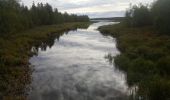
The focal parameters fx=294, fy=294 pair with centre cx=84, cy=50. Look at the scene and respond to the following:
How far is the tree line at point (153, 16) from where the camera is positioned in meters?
56.2

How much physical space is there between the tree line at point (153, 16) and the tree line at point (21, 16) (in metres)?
29.0

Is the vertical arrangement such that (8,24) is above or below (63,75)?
above

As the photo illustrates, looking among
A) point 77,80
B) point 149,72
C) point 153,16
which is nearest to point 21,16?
point 153,16

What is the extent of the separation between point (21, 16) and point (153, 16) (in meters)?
34.2

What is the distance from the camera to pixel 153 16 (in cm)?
7075

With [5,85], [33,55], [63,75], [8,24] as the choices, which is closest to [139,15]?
[8,24]

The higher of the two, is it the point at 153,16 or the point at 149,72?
the point at 153,16

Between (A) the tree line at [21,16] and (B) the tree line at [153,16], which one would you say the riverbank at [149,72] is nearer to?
(B) the tree line at [153,16]

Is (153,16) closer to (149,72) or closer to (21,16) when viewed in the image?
(21,16)

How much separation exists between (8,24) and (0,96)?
36.0m

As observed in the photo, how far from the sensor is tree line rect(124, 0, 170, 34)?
5624 centimetres

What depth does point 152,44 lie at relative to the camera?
130 feet

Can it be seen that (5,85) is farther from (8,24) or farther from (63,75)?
(8,24)

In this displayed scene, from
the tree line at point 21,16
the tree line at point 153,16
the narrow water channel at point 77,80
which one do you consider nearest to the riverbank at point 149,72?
the narrow water channel at point 77,80
